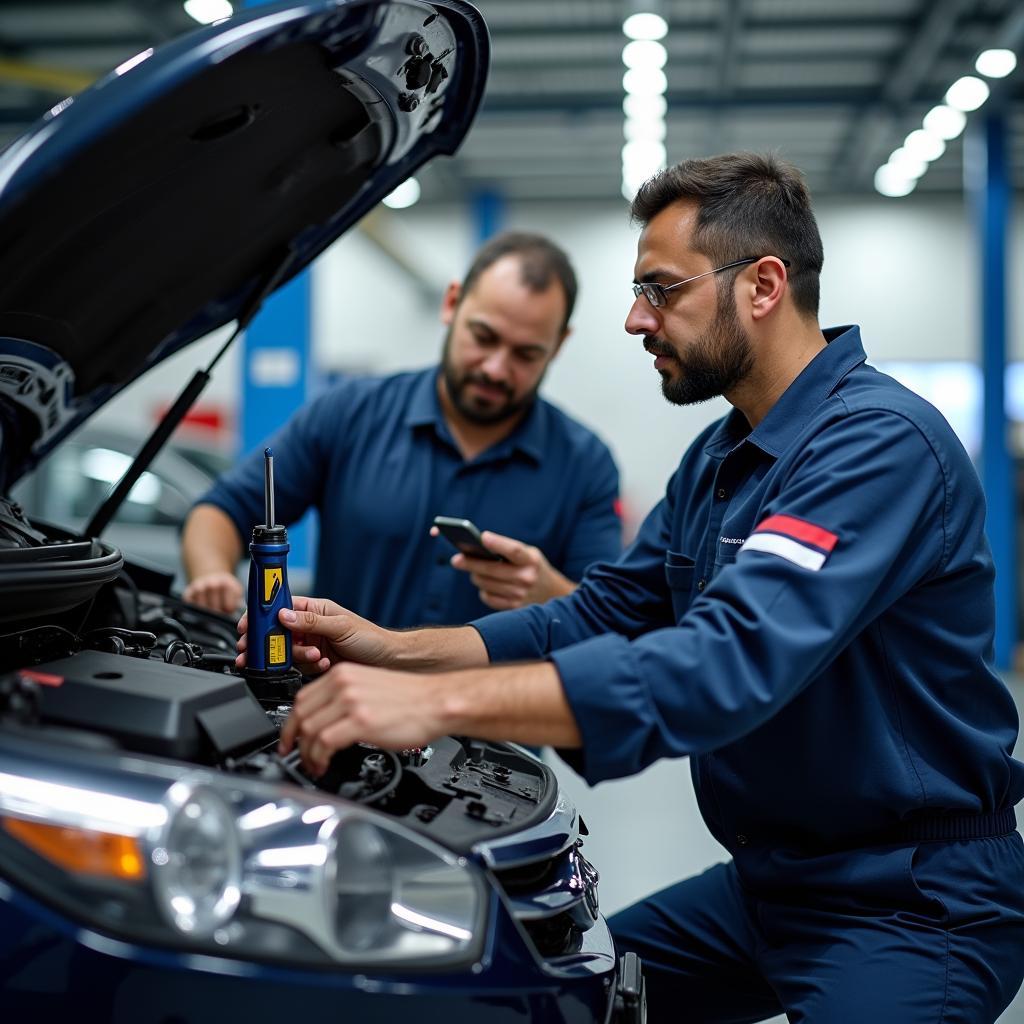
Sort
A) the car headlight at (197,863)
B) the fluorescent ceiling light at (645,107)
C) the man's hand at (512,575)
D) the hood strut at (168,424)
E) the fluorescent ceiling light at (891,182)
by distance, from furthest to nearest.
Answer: the fluorescent ceiling light at (891,182) → the fluorescent ceiling light at (645,107) → the man's hand at (512,575) → the hood strut at (168,424) → the car headlight at (197,863)

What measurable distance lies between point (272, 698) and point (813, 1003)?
32.7 inches

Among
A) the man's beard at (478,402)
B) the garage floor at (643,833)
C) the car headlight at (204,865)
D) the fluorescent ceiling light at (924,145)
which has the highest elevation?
the fluorescent ceiling light at (924,145)

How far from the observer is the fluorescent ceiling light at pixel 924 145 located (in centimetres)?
945

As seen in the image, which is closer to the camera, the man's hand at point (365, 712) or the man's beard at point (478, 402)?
the man's hand at point (365, 712)

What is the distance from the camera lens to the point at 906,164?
10359 millimetres

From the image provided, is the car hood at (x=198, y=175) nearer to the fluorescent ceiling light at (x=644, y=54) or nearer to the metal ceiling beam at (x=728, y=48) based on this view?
the fluorescent ceiling light at (x=644, y=54)

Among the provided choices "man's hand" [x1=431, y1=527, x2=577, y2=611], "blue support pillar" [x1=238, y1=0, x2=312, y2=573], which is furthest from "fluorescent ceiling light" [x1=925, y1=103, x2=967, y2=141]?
"man's hand" [x1=431, y1=527, x2=577, y2=611]

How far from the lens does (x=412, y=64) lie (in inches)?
A: 64.1

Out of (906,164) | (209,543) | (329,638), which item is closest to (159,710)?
(329,638)

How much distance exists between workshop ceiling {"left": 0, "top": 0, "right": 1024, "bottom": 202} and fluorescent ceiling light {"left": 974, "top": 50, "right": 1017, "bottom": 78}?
9cm

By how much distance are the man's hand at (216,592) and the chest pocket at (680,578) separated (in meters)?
0.96

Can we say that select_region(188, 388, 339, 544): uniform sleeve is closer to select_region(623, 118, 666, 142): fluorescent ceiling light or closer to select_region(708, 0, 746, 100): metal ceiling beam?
select_region(708, 0, 746, 100): metal ceiling beam

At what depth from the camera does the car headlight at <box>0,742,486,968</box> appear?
3.05 ft

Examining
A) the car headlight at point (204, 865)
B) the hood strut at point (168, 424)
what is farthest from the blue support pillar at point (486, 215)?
the car headlight at point (204, 865)
